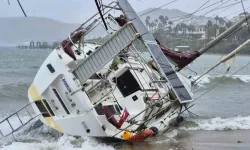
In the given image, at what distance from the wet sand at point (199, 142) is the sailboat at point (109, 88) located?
35 cm

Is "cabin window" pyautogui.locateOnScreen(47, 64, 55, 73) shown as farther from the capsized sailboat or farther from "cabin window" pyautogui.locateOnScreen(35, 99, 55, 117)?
"cabin window" pyautogui.locateOnScreen(35, 99, 55, 117)

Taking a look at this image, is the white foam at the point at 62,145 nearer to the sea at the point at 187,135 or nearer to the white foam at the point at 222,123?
the sea at the point at 187,135

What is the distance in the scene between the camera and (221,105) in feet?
82.2

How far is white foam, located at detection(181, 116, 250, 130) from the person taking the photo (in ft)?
58.2

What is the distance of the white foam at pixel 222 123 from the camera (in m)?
17.7

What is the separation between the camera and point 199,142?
48.6ft

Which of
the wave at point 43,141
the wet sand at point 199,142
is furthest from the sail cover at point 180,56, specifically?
the wave at point 43,141

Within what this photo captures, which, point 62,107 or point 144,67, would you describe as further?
point 144,67

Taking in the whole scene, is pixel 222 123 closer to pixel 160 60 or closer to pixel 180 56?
pixel 180 56

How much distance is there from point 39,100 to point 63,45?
1.84 meters

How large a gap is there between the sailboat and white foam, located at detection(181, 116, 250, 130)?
3.46 m

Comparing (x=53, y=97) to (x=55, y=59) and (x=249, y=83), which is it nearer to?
(x=55, y=59)

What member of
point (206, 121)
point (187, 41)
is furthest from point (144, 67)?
point (187, 41)

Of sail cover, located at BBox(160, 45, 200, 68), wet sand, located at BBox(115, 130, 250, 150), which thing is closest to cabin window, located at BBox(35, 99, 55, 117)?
wet sand, located at BBox(115, 130, 250, 150)
